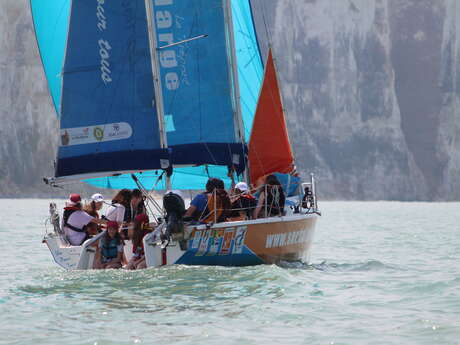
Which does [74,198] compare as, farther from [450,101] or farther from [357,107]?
[450,101]

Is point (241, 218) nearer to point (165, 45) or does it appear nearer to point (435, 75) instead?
point (165, 45)

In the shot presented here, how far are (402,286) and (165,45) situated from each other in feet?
19.1

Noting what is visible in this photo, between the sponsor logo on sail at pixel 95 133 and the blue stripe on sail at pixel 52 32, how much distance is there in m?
1.50

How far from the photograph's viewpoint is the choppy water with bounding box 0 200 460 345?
802 cm

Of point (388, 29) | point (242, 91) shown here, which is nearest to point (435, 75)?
point (388, 29)

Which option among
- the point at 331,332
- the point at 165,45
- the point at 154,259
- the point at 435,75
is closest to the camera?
the point at 331,332

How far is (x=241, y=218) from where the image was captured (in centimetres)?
1245

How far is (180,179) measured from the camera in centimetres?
1631

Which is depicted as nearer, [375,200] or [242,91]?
[242,91]

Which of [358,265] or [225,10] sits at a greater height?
[225,10]

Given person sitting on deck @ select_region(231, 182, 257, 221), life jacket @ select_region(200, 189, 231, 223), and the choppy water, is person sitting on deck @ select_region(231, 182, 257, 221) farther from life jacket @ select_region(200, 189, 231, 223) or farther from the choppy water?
the choppy water

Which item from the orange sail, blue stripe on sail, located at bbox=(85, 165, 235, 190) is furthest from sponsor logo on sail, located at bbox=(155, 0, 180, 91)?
blue stripe on sail, located at bbox=(85, 165, 235, 190)

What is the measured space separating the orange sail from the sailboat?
0.02 m

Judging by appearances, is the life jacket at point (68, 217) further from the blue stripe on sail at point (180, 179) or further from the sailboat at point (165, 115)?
the blue stripe on sail at point (180, 179)
